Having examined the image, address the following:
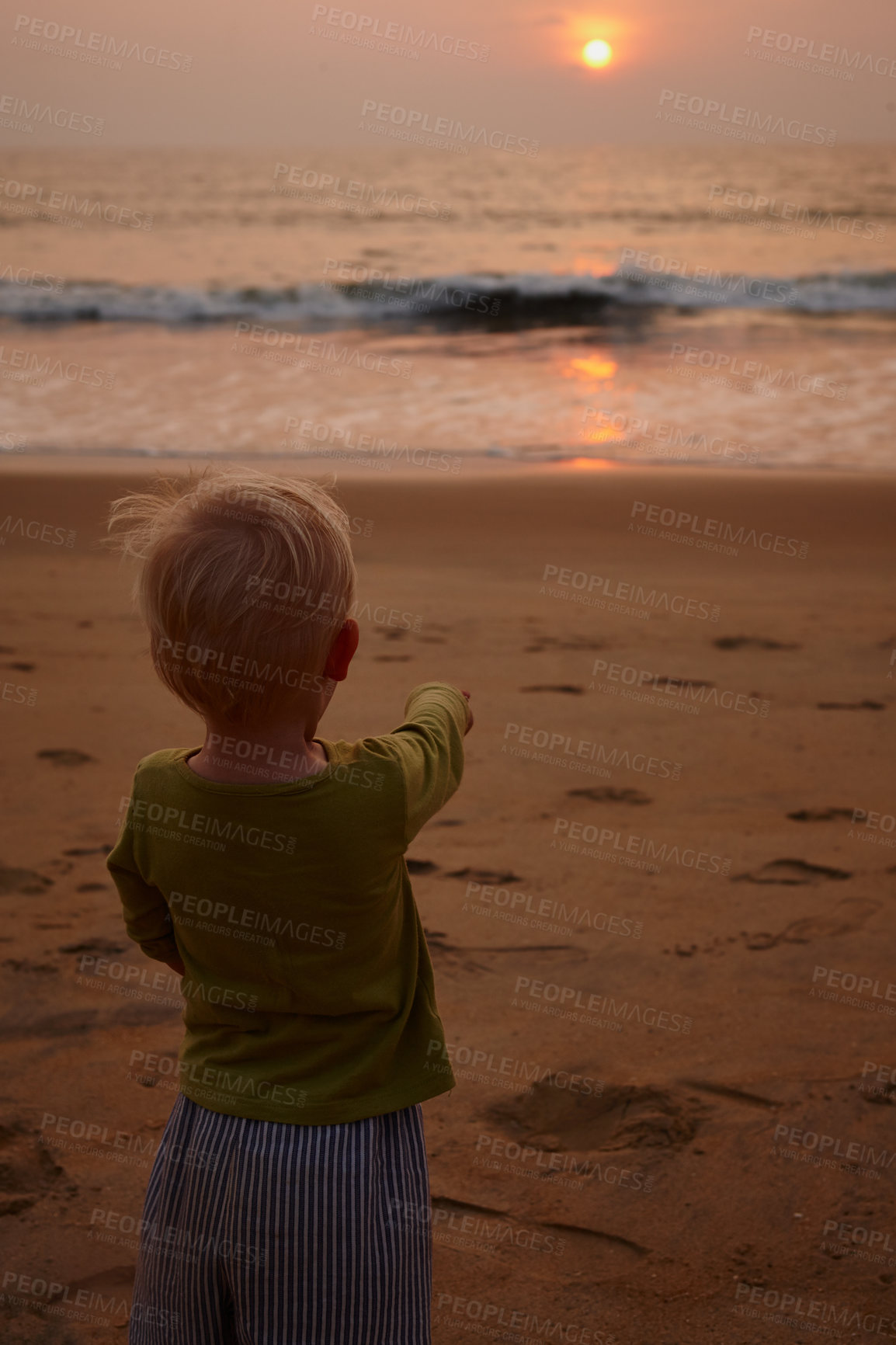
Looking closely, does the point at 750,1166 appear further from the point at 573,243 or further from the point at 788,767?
the point at 573,243

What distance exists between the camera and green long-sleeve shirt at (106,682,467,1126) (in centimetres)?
122

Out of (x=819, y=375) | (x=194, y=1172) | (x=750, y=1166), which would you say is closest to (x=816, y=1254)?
(x=750, y=1166)

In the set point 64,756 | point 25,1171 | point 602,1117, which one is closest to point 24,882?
point 64,756

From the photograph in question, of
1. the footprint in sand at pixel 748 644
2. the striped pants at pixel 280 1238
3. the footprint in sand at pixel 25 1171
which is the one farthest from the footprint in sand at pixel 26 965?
the footprint in sand at pixel 748 644

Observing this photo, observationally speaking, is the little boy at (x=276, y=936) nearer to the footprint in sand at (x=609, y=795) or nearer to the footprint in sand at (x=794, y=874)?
the footprint in sand at (x=794, y=874)

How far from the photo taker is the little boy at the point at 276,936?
1.19 m

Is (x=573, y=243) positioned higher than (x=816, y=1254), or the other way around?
(x=573, y=243)

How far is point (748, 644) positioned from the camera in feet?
16.6

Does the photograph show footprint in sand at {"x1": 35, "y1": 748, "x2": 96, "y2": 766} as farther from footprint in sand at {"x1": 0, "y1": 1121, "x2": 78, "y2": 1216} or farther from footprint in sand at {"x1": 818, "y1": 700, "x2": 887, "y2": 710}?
footprint in sand at {"x1": 818, "y1": 700, "x2": 887, "y2": 710}

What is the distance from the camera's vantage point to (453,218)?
27.5 m

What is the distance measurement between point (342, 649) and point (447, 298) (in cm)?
1788

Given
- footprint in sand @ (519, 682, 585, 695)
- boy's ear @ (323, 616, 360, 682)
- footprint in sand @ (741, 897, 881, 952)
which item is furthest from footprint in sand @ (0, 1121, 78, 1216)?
footprint in sand @ (519, 682, 585, 695)

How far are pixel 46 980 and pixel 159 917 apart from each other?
153 cm

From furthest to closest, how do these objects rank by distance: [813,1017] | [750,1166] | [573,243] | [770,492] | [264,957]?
1. [573,243]
2. [770,492]
3. [813,1017]
4. [750,1166]
5. [264,957]
